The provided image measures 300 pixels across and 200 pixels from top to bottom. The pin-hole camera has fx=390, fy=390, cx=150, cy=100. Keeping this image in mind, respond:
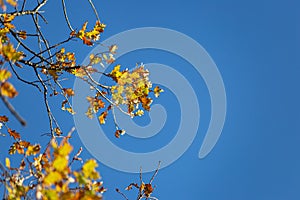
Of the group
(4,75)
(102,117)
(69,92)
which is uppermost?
(69,92)

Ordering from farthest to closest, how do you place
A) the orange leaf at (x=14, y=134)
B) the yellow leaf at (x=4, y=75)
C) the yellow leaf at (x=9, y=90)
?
the orange leaf at (x=14, y=134)
the yellow leaf at (x=4, y=75)
the yellow leaf at (x=9, y=90)

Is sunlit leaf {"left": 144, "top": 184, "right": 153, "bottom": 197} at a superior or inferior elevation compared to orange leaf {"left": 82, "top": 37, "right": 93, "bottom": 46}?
inferior

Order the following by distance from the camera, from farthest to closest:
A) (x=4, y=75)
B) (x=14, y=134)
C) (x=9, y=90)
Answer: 1. (x=14, y=134)
2. (x=4, y=75)
3. (x=9, y=90)

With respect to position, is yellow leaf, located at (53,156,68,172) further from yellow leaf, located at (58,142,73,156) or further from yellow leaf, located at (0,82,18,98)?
yellow leaf, located at (0,82,18,98)

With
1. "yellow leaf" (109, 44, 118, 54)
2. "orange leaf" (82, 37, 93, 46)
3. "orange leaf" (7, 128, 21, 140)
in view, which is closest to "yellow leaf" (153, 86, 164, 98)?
"yellow leaf" (109, 44, 118, 54)

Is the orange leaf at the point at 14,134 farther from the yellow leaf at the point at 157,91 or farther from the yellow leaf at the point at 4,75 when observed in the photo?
the yellow leaf at the point at 4,75

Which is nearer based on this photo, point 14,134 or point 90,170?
point 90,170

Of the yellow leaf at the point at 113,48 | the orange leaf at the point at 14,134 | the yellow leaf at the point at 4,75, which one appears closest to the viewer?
the yellow leaf at the point at 4,75

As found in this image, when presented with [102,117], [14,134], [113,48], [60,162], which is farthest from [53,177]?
[14,134]

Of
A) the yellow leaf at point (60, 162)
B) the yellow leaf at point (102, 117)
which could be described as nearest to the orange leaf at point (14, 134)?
the yellow leaf at point (102, 117)

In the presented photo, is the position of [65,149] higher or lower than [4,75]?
lower

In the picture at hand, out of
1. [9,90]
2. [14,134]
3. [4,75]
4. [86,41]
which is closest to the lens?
[9,90]

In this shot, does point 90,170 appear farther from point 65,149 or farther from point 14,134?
point 14,134

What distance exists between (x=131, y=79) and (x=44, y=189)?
1662 mm
